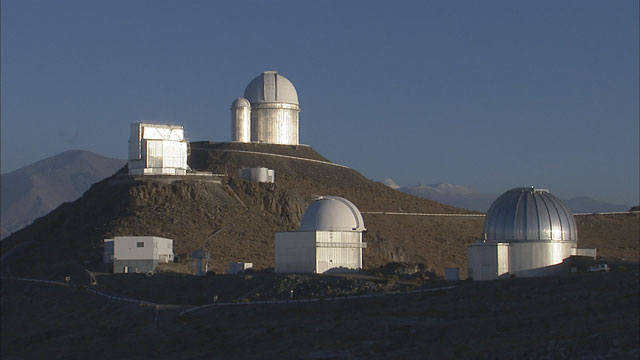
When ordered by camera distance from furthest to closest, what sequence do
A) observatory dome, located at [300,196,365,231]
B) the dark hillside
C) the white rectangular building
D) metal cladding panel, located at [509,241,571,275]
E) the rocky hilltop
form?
the rocky hilltop
the dark hillside
observatory dome, located at [300,196,365,231]
the white rectangular building
metal cladding panel, located at [509,241,571,275]

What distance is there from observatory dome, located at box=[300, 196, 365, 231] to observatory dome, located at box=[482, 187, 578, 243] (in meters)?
11.7

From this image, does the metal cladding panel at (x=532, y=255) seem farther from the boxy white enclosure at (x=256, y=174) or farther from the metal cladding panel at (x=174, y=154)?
the boxy white enclosure at (x=256, y=174)

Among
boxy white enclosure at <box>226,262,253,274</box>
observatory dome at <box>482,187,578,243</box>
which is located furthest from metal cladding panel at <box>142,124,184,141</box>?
observatory dome at <box>482,187,578,243</box>

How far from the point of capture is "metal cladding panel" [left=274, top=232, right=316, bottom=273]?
73.6 m

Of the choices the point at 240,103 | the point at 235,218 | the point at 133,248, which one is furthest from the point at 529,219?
the point at 240,103

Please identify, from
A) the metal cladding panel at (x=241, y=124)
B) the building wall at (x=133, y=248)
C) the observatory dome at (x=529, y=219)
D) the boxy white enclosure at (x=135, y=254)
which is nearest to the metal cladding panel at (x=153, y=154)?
the metal cladding panel at (x=241, y=124)

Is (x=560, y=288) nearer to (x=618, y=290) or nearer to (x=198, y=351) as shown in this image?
(x=618, y=290)

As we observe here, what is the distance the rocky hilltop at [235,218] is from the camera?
298ft

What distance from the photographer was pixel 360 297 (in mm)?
61000

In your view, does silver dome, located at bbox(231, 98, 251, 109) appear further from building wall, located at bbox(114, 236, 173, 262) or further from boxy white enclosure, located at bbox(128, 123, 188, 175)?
building wall, located at bbox(114, 236, 173, 262)

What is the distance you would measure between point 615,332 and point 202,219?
54.2 metres

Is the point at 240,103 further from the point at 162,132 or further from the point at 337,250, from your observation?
the point at 337,250

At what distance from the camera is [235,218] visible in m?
95.9

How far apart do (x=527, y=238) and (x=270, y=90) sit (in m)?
56.9
